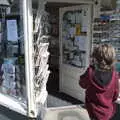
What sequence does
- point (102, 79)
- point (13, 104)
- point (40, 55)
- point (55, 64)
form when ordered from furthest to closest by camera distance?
point (55, 64) < point (13, 104) < point (40, 55) < point (102, 79)

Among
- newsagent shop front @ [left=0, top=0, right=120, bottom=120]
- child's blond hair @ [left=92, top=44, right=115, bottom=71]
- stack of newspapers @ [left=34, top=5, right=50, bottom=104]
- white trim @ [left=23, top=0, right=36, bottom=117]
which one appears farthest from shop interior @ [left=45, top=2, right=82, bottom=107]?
child's blond hair @ [left=92, top=44, right=115, bottom=71]


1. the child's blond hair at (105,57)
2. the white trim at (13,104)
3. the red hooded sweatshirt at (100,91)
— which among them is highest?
the child's blond hair at (105,57)

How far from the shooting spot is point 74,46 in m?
5.96

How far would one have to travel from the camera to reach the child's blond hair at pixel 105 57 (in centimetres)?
295

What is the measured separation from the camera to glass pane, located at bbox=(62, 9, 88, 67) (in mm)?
5605

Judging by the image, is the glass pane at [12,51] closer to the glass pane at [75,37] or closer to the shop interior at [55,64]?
the shop interior at [55,64]

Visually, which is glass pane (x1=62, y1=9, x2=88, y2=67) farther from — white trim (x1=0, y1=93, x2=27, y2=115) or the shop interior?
white trim (x1=0, y1=93, x2=27, y2=115)

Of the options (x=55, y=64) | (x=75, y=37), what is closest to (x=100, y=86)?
(x=75, y=37)

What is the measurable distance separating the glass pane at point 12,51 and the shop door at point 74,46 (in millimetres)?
1350

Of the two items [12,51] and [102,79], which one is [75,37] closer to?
[12,51]

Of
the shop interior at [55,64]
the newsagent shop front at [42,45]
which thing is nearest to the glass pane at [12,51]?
the newsagent shop front at [42,45]

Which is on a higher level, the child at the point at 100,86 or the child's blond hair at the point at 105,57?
the child's blond hair at the point at 105,57

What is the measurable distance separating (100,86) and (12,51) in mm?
2405

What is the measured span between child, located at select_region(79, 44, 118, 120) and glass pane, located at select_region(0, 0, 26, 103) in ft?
6.27
